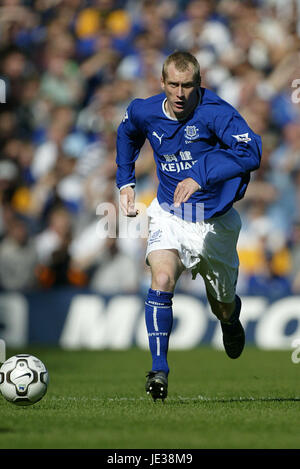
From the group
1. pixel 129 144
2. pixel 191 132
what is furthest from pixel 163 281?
pixel 129 144

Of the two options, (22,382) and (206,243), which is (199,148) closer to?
(206,243)

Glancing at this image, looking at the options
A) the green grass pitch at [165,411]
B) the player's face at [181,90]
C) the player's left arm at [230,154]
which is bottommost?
the green grass pitch at [165,411]

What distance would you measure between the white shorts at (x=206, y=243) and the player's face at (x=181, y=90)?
885mm

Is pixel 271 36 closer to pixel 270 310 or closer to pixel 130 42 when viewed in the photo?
pixel 130 42

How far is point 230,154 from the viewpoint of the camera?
6715 mm

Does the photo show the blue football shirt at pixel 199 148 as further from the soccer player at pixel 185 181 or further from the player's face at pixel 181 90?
the player's face at pixel 181 90

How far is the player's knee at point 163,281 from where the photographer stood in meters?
6.65

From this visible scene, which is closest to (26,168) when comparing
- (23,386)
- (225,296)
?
(225,296)

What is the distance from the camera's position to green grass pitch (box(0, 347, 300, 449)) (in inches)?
187

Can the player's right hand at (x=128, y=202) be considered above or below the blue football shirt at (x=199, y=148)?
below

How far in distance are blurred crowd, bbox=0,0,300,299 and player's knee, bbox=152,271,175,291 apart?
6594 millimetres
